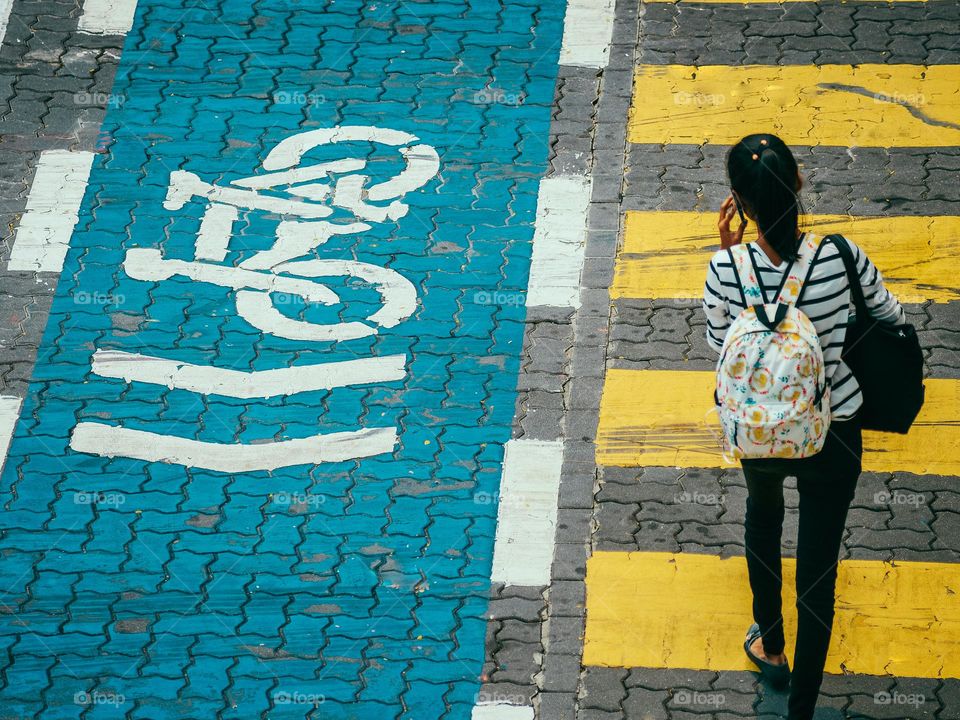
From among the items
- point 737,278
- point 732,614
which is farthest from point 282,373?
point 737,278

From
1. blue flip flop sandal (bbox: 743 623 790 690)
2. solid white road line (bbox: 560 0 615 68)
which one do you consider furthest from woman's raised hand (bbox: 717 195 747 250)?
solid white road line (bbox: 560 0 615 68)

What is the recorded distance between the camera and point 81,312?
25.3 feet

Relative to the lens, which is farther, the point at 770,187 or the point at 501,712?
the point at 501,712

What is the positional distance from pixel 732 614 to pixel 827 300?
2.08 m

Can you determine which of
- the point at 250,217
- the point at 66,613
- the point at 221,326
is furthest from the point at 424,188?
the point at 66,613

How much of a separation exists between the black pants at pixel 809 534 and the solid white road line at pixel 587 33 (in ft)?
15.6

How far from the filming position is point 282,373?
7.28 metres

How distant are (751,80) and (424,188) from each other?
8.16 feet

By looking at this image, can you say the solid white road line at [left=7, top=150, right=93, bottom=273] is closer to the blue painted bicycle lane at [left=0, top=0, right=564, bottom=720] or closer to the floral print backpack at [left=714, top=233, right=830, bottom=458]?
the blue painted bicycle lane at [left=0, top=0, right=564, bottom=720]

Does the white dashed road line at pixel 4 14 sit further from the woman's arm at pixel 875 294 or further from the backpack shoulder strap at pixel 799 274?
the woman's arm at pixel 875 294

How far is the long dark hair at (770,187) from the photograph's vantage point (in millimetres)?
4348

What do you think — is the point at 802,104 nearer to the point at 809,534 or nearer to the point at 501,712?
the point at 809,534

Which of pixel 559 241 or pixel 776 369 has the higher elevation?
pixel 776 369

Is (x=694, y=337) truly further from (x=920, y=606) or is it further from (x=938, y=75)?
(x=938, y=75)
